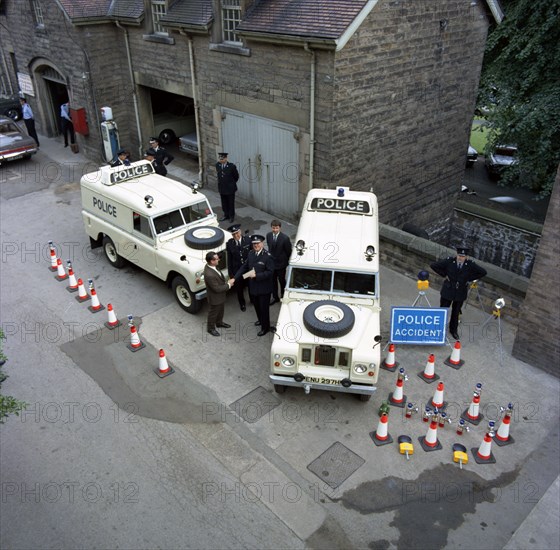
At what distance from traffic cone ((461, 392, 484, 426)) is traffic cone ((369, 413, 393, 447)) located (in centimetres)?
135

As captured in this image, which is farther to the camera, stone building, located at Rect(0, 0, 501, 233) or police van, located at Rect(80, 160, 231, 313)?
stone building, located at Rect(0, 0, 501, 233)

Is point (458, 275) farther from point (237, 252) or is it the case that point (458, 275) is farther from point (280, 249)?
point (237, 252)

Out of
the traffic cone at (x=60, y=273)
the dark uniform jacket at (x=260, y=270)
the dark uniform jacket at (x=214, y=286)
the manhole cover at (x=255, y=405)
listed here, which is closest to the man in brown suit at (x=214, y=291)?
the dark uniform jacket at (x=214, y=286)

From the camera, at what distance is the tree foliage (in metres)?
14.2

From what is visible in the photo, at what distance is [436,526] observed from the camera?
6547 mm

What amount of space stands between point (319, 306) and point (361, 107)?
20.6 ft

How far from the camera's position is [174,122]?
782 inches

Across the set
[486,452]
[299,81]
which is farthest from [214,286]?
[299,81]

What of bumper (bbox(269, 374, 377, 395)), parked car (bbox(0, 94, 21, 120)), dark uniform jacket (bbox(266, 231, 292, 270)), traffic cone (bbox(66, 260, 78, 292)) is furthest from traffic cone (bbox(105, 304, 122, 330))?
parked car (bbox(0, 94, 21, 120))

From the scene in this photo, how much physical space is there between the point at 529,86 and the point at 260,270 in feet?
35.9

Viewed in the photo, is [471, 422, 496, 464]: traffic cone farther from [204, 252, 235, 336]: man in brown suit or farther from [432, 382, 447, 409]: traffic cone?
[204, 252, 235, 336]: man in brown suit

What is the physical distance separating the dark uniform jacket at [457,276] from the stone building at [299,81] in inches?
163

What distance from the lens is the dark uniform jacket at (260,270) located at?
9461 millimetres

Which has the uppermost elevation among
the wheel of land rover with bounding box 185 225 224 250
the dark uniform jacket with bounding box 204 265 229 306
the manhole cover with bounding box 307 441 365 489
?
the wheel of land rover with bounding box 185 225 224 250
